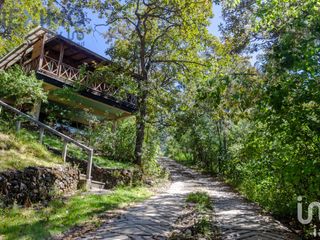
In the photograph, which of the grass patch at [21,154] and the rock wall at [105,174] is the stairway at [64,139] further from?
the rock wall at [105,174]

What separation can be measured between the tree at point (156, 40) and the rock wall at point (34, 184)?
246 inches

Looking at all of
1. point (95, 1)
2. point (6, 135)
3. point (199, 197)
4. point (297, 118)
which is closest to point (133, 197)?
point (199, 197)

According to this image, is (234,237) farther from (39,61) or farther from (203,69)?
(39,61)

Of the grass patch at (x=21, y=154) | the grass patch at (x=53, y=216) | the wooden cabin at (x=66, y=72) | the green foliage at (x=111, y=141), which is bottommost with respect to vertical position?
the grass patch at (x=53, y=216)

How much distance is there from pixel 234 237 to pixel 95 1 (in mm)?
12385

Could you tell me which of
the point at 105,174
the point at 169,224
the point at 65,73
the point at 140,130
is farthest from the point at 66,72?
the point at 169,224

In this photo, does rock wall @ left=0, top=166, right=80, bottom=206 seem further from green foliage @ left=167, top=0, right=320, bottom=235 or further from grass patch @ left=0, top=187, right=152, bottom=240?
→ green foliage @ left=167, top=0, right=320, bottom=235

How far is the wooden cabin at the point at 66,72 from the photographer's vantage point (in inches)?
714

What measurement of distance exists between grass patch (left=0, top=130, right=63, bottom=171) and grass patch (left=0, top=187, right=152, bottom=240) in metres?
1.30

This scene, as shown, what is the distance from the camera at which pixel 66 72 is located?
19141mm

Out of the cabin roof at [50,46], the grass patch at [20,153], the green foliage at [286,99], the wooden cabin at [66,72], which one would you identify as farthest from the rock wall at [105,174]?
the cabin roof at [50,46]

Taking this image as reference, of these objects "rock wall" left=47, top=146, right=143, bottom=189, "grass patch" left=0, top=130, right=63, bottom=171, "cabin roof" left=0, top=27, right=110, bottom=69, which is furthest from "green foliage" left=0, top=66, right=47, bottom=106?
"cabin roof" left=0, top=27, right=110, bottom=69

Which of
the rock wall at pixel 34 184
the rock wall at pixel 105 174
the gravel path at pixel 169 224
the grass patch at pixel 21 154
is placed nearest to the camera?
the gravel path at pixel 169 224

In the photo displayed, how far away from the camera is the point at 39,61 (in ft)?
58.2
